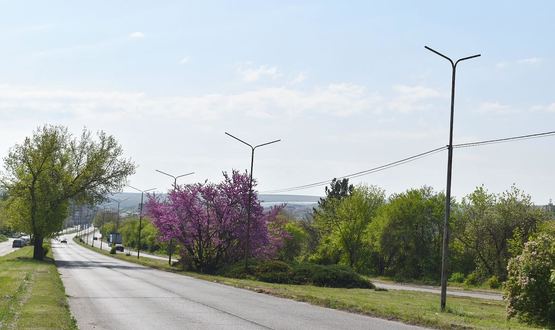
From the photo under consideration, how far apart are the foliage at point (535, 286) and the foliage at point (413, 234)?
48.0 metres

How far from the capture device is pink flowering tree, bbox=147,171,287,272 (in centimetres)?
5047

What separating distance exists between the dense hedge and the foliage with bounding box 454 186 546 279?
69.1 feet

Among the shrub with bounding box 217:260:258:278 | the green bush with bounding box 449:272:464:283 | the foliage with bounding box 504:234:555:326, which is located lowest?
the green bush with bounding box 449:272:464:283

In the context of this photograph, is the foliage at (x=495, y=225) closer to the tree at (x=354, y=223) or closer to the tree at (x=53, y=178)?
the tree at (x=354, y=223)

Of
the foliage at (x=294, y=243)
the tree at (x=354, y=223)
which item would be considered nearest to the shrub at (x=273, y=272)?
the tree at (x=354, y=223)

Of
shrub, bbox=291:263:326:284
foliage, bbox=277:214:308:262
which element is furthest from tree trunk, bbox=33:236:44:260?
shrub, bbox=291:263:326:284

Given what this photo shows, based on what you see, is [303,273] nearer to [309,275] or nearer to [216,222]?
[309,275]

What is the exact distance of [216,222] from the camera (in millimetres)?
50938

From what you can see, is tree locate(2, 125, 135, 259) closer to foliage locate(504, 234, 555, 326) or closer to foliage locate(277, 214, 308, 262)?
foliage locate(277, 214, 308, 262)

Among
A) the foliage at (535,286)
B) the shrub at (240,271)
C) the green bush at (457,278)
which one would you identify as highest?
the foliage at (535,286)

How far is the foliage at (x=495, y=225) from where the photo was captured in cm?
5606

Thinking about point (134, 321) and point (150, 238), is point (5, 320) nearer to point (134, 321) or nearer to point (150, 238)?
point (134, 321)

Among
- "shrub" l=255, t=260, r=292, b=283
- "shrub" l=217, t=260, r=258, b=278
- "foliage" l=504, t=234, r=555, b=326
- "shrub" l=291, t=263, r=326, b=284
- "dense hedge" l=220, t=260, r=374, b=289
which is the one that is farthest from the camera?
"shrub" l=217, t=260, r=258, b=278

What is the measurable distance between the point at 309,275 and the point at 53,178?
32783 mm
